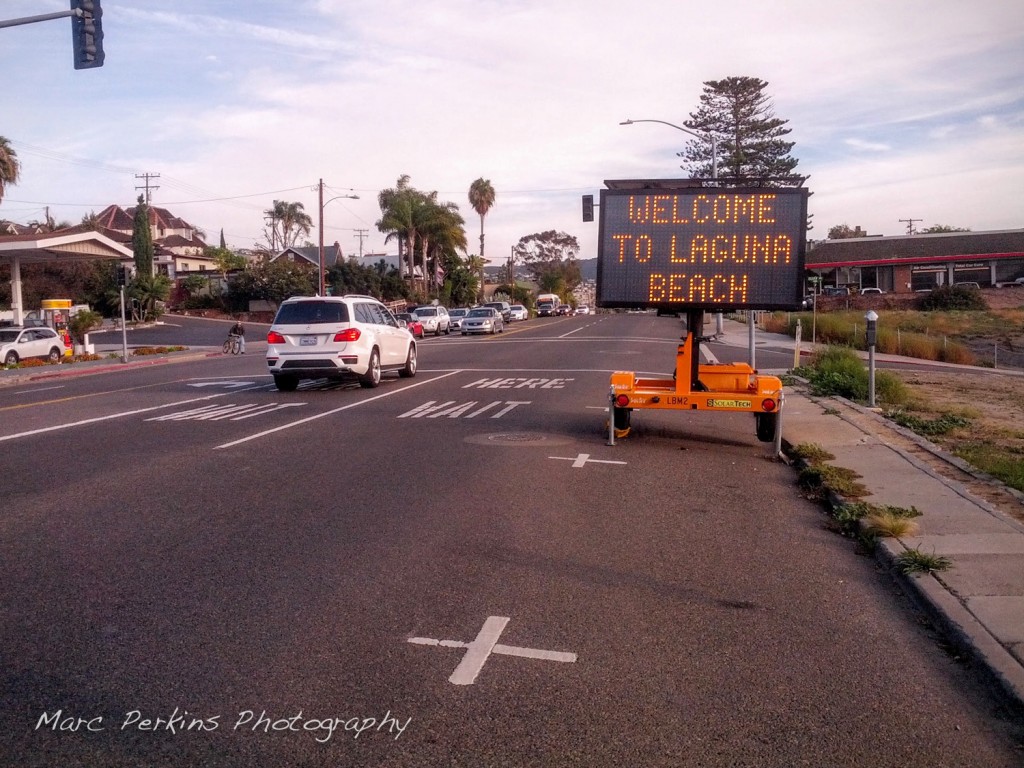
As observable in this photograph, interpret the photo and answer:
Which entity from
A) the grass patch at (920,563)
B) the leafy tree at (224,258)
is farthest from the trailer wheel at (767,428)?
the leafy tree at (224,258)

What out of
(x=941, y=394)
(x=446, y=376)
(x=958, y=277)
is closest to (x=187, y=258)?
(x=958, y=277)

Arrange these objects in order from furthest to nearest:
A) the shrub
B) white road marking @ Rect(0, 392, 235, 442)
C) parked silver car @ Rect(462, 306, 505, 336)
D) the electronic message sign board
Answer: the shrub
parked silver car @ Rect(462, 306, 505, 336)
white road marking @ Rect(0, 392, 235, 442)
the electronic message sign board

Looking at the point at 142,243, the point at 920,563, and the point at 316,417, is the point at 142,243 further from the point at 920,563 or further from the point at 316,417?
the point at 920,563

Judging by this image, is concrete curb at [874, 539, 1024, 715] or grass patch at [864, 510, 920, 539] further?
grass patch at [864, 510, 920, 539]

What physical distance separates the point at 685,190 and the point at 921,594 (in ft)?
22.6

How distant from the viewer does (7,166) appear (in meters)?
55.6

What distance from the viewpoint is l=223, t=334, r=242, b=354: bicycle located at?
40344 mm

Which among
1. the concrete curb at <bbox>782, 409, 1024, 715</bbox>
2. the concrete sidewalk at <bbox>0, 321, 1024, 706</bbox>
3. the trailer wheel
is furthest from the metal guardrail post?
the concrete curb at <bbox>782, 409, 1024, 715</bbox>

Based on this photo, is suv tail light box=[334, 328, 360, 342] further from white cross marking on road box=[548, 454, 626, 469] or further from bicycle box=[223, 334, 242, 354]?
bicycle box=[223, 334, 242, 354]

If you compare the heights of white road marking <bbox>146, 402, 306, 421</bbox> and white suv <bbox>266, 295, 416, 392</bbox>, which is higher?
white suv <bbox>266, 295, 416, 392</bbox>

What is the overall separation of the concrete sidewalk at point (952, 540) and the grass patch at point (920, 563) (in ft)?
0.18

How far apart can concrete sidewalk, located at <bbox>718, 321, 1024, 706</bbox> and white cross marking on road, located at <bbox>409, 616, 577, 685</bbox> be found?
2176 millimetres

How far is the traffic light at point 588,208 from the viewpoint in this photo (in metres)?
28.3

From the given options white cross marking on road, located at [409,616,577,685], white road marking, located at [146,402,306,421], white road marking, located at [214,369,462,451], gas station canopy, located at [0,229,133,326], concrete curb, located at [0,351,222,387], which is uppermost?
gas station canopy, located at [0,229,133,326]
